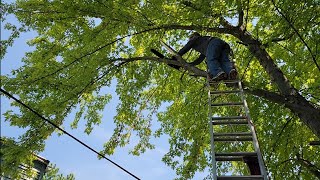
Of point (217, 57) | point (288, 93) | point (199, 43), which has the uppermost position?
point (199, 43)

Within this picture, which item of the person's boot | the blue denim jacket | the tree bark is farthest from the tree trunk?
the person's boot

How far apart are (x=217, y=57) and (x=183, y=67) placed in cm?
85

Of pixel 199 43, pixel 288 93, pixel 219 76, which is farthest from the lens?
pixel 199 43

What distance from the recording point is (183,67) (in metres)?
6.95

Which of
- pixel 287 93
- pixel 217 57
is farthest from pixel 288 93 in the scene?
pixel 217 57

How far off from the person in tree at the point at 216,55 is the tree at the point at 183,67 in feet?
1.08

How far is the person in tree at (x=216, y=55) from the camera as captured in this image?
5949mm

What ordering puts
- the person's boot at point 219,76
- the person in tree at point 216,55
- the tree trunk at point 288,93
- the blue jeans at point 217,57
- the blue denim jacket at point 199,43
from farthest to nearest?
1. the blue denim jacket at point 199,43
2. the blue jeans at point 217,57
3. the person in tree at point 216,55
4. the person's boot at point 219,76
5. the tree trunk at point 288,93

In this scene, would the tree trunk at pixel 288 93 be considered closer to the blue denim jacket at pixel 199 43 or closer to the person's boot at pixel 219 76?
the blue denim jacket at pixel 199 43

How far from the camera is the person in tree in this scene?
5949 millimetres

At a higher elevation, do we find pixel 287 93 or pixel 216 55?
pixel 216 55

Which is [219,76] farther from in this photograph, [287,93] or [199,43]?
[199,43]

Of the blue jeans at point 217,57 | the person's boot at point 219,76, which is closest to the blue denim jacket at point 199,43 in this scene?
the blue jeans at point 217,57

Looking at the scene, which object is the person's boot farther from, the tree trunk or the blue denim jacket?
the blue denim jacket
